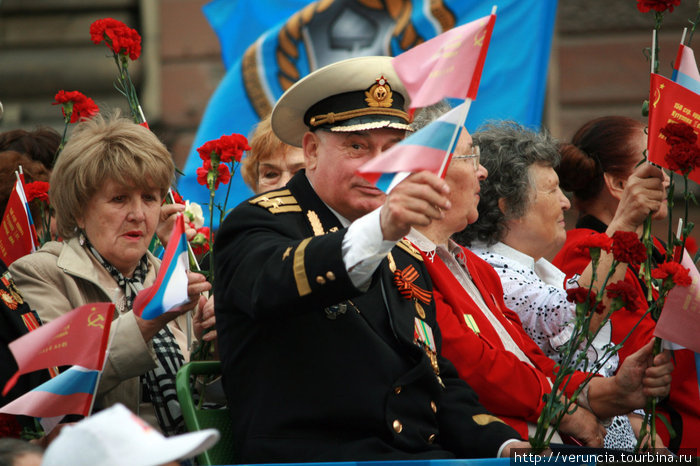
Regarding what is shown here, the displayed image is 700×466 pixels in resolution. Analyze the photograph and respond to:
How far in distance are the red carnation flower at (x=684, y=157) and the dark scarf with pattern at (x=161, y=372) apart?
183 centimetres

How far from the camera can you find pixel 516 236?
5.18m

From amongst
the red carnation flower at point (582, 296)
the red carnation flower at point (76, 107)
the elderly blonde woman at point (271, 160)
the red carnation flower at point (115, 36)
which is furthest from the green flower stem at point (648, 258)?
the red carnation flower at point (76, 107)

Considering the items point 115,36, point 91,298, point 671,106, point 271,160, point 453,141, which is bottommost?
point 91,298

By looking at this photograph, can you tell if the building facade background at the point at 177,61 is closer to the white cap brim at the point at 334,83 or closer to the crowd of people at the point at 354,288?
the crowd of people at the point at 354,288

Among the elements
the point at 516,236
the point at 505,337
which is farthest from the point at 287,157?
the point at 505,337

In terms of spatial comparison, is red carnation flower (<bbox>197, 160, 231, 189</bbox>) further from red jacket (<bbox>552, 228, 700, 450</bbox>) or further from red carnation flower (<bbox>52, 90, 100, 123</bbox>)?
red jacket (<bbox>552, 228, 700, 450</bbox>)

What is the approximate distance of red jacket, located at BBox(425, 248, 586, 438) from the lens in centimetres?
407

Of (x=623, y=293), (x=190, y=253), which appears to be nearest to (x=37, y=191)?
(x=190, y=253)

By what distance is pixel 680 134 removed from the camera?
11.6 ft

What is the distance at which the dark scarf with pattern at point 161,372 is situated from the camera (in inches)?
157

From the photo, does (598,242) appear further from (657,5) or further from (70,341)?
(70,341)

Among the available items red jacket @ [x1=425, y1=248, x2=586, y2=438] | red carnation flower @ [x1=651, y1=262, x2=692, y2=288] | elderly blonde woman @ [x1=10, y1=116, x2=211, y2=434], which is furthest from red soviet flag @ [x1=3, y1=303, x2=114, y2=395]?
red carnation flower @ [x1=651, y1=262, x2=692, y2=288]

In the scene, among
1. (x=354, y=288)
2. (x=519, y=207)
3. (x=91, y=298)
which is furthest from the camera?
(x=519, y=207)

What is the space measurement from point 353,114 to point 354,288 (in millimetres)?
853
